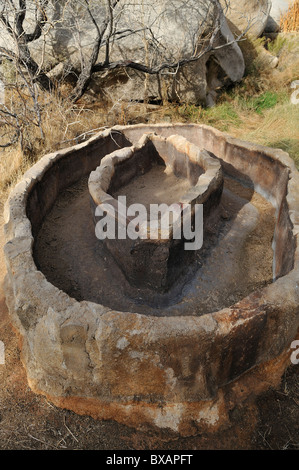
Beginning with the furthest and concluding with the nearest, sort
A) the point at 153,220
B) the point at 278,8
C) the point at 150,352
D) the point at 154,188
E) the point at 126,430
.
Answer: the point at 278,8
the point at 154,188
the point at 153,220
the point at 126,430
the point at 150,352

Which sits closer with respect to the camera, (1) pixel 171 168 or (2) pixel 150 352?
(2) pixel 150 352

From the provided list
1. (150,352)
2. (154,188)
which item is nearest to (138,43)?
(154,188)

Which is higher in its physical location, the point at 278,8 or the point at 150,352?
the point at 278,8

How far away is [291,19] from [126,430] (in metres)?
11.3

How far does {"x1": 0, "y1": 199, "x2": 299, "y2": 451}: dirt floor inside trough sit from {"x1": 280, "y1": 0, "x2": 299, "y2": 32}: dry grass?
10528 mm

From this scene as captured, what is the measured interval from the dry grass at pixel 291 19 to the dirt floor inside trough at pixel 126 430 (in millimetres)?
10528

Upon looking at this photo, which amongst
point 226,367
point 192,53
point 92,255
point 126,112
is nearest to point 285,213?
point 226,367

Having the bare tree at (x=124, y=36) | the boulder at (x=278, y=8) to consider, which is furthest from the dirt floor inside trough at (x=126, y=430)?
the boulder at (x=278, y=8)

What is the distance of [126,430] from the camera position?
7.41 ft

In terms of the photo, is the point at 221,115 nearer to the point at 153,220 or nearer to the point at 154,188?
the point at 154,188

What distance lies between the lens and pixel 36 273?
8.08ft

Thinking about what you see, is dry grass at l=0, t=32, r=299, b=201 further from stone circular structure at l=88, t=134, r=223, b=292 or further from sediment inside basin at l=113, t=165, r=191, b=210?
stone circular structure at l=88, t=134, r=223, b=292

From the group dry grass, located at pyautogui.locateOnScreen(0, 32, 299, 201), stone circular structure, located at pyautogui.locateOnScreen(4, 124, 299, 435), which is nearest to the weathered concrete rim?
stone circular structure, located at pyautogui.locateOnScreen(4, 124, 299, 435)

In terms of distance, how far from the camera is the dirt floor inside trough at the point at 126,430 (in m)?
2.19
